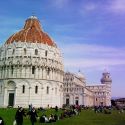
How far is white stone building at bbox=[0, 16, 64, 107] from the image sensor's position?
243ft

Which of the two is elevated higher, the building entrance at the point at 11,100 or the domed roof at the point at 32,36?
the domed roof at the point at 32,36

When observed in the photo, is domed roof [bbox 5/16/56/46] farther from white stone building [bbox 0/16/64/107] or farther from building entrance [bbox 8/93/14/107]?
building entrance [bbox 8/93/14/107]

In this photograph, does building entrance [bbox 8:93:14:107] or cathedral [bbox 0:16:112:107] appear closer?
cathedral [bbox 0:16:112:107]

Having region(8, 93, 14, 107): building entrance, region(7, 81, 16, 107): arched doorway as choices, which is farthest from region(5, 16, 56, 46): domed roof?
region(8, 93, 14, 107): building entrance

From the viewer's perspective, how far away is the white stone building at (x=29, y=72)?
74062 millimetres

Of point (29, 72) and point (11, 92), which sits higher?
point (29, 72)

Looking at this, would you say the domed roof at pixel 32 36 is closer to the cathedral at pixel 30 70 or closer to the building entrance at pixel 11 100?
the cathedral at pixel 30 70

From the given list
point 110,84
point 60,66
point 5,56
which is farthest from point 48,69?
point 110,84

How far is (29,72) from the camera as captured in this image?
74.6 m

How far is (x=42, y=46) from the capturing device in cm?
7744

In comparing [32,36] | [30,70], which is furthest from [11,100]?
[32,36]

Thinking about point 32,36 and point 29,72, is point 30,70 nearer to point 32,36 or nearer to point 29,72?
point 29,72

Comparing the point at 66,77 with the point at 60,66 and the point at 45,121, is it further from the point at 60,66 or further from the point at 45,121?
the point at 45,121

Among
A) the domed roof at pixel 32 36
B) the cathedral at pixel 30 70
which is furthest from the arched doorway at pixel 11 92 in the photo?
the domed roof at pixel 32 36
